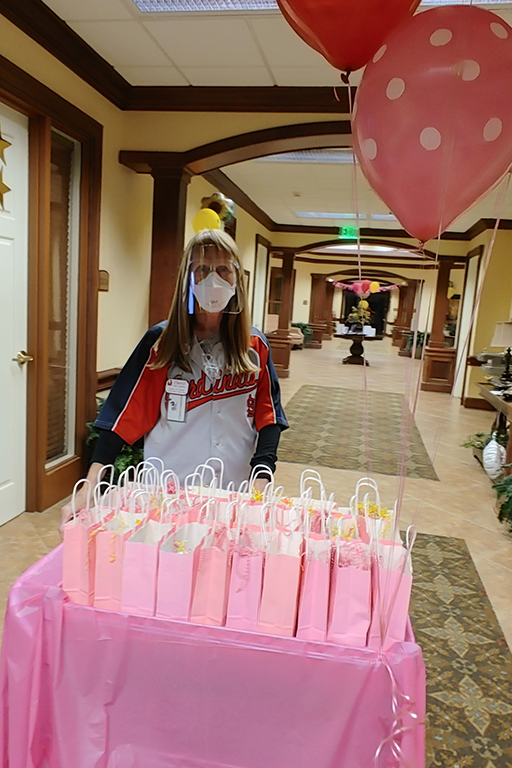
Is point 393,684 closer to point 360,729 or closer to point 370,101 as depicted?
point 360,729

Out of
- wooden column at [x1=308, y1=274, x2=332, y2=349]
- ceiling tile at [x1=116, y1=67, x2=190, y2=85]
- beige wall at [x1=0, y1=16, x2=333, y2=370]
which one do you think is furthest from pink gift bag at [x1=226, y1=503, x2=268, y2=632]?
wooden column at [x1=308, y1=274, x2=332, y2=349]

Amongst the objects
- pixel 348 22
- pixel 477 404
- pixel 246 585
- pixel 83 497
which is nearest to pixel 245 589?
pixel 246 585

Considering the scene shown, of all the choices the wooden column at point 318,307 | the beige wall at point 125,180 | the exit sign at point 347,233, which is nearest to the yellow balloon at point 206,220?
the beige wall at point 125,180

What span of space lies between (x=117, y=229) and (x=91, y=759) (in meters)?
3.51

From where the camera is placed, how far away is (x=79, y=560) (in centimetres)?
113

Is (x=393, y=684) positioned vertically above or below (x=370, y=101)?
below

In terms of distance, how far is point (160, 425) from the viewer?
5.62 ft

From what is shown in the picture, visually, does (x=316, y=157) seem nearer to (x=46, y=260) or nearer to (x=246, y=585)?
(x=46, y=260)

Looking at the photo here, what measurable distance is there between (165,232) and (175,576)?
11.2 feet

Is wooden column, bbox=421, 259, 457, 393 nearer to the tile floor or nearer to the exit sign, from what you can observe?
the exit sign

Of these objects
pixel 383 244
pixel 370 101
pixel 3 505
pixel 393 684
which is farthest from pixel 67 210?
A: pixel 383 244

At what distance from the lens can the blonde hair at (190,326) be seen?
1645mm

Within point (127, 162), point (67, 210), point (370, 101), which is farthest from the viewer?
point (127, 162)

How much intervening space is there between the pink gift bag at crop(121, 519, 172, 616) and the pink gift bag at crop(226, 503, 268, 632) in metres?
0.15
